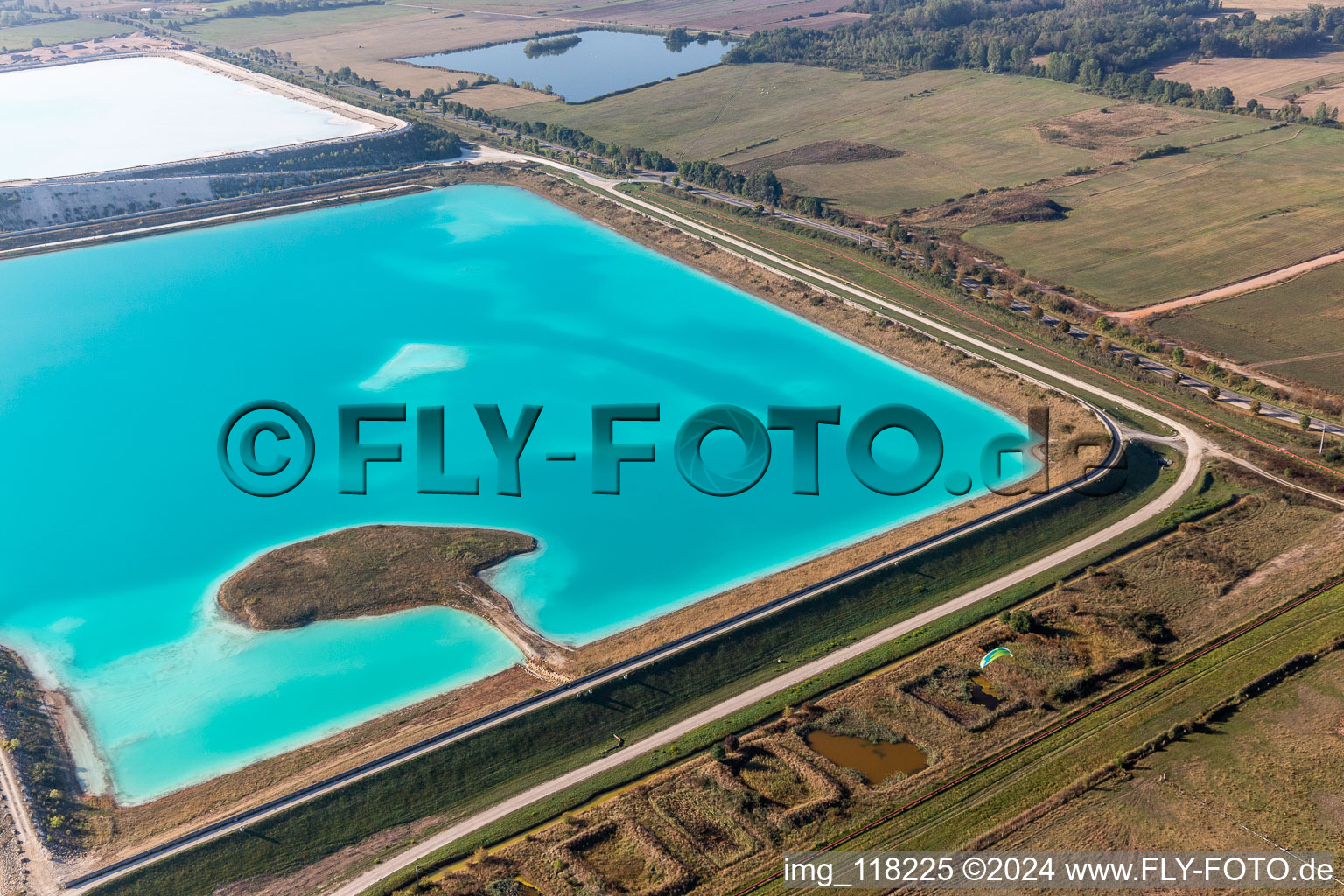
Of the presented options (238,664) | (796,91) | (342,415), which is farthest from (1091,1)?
(238,664)

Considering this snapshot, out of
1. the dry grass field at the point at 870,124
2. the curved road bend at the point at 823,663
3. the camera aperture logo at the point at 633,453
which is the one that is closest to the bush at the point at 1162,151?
the dry grass field at the point at 870,124

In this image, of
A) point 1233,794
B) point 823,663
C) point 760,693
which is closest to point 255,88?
point 823,663

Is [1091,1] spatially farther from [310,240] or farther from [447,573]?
[447,573]

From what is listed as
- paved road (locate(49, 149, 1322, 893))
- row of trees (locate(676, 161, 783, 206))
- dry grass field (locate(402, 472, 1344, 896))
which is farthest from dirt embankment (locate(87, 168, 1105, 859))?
row of trees (locate(676, 161, 783, 206))

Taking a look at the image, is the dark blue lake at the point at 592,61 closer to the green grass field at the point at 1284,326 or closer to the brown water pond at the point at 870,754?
the green grass field at the point at 1284,326

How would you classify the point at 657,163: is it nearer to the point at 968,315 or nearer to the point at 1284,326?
the point at 968,315

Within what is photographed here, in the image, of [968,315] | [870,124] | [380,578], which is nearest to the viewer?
[380,578]

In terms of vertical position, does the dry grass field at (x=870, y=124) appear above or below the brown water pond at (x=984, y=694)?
above
